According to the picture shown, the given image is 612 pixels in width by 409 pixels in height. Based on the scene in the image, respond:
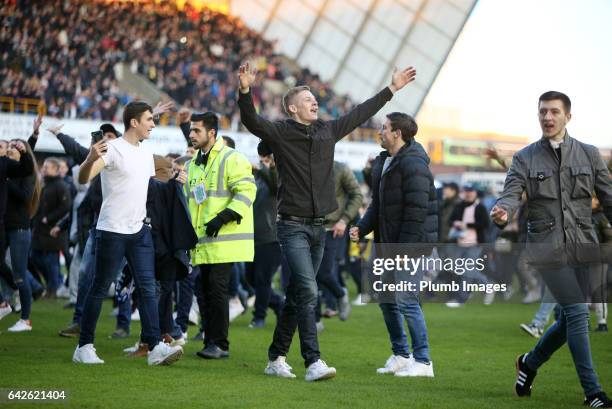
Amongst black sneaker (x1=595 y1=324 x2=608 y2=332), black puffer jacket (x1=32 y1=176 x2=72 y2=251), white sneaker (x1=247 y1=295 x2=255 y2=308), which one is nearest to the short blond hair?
black sneaker (x1=595 y1=324 x2=608 y2=332)

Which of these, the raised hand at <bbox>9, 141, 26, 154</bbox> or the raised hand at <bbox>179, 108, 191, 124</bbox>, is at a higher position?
the raised hand at <bbox>179, 108, 191, 124</bbox>

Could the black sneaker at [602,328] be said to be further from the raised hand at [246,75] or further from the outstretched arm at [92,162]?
the outstretched arm at [92,162]

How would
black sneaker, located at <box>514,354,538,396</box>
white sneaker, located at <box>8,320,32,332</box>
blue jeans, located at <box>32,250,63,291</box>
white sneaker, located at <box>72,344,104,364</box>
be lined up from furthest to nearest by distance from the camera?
blue jeans, located at <box>32,250,63,291</box> < white sneaker, located at <box>8,320,32,332</box> < white sneaker, located at <box>72,344,104,364</box> < black sneaker, located at <box>514,354,538,396</box>

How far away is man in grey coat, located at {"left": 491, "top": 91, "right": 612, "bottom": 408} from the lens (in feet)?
19.6

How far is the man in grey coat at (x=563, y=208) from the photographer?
5977 millimetres

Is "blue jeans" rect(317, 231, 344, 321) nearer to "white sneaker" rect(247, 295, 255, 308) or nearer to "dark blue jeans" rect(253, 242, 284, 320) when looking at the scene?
"dark blue jeans" rect(253, 242, 284, 320)

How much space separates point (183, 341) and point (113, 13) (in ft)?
86.8

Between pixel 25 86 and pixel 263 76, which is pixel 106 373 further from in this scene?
A: pixel 263 76

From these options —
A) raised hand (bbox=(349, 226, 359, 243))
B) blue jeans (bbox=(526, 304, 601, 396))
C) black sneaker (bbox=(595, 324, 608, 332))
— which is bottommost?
black sneaker (bbox=(595, 324, 608, 332))

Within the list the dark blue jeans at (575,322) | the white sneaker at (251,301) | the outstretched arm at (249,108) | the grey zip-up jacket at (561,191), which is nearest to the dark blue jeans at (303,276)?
the outstretched arm at (249,108)

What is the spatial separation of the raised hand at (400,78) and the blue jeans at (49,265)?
854 cm

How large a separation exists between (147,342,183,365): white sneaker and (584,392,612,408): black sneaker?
301cm

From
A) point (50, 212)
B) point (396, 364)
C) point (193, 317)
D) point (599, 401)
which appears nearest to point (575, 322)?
point (599, 401)

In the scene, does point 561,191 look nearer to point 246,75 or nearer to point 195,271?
point 246,75
